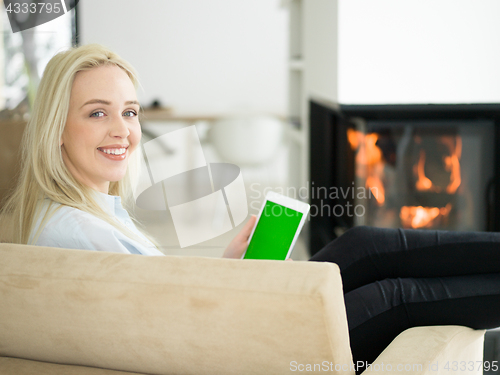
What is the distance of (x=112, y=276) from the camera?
723 mm

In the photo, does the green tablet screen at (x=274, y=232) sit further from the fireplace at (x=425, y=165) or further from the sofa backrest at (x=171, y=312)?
the fireplace at (x=425, y=165)

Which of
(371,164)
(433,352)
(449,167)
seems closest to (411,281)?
(433,352)

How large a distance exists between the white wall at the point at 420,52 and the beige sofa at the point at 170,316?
5.21 ft

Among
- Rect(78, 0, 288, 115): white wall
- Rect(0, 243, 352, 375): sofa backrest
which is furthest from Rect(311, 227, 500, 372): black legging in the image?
Rect(78, 0, 288, 115): white wall

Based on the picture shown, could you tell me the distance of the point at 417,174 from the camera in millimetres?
2316

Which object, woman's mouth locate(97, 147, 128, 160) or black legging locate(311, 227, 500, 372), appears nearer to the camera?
black legging locate(311, 227, 500, 372)

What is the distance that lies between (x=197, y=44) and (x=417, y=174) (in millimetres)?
2299

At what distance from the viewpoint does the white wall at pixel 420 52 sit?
2195mm

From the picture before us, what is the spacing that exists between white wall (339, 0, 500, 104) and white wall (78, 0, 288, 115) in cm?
196

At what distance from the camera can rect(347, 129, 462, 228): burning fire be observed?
2264mm

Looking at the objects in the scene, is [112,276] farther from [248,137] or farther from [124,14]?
[124,14]

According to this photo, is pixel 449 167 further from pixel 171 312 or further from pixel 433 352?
pixel 171 312

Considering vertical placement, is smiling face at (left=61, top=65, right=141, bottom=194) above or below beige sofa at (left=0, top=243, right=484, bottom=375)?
above

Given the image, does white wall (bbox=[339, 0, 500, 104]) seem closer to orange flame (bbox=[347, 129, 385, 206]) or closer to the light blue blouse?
orange flame (bbox=[347, 129, 385, 206])
